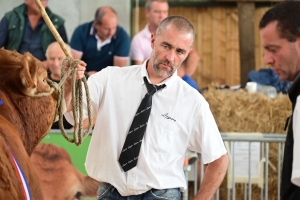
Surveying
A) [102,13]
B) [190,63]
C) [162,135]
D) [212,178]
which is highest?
[102,13]

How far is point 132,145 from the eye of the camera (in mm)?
4238

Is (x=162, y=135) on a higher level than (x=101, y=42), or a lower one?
lower

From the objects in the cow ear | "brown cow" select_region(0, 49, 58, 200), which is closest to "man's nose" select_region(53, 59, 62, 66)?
"brown cow" select_region(0, 49, 58, 200)

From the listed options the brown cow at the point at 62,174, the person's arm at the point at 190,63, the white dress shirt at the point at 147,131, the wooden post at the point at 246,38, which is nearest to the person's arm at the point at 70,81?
the white dress shirt at the point at 147,131

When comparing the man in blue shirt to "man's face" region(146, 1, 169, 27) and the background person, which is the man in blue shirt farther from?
the background person

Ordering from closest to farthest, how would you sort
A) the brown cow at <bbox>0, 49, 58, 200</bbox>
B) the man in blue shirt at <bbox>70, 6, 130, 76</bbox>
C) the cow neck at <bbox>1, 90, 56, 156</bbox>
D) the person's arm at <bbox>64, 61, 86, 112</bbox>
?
the brown cow at <bbox>0, 49, 58, 200</bbox> < the cow neck at <bbox>1, 90, 56, 156</bbox> < the person's arm at <bbox>64, 61, 86, 112</bbox> < the man in blue shirt at <bbox>70, 6, 130, 76</bbox>

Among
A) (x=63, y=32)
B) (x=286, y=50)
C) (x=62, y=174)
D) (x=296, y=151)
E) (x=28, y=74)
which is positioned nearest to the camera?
(x=296, y=151)

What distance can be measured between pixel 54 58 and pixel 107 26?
0.93 metres

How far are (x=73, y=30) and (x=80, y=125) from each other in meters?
4.88

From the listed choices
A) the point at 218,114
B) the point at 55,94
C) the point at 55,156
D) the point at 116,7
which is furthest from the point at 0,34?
the point at 55,94

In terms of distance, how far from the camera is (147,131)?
4.31 m

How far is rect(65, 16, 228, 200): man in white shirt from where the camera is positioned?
4254mm

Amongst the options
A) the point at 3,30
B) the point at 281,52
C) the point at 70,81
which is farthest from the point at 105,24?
the point at 281,52

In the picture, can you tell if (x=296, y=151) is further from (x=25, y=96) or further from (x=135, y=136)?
(x=135, y=136)
